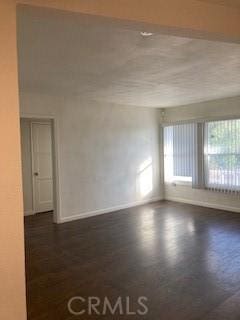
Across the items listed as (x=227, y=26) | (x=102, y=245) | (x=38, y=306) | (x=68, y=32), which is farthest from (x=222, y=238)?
(x=68, y=32)

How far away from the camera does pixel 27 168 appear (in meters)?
6.34

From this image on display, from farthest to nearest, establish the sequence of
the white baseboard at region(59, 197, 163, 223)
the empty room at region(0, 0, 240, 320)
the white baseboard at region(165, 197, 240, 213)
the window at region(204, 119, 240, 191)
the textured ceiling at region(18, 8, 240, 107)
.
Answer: the white baseboard at region(165, 197, 240, 213) → the window at region(204, 119, 240, 191) → the white baseboard at region(59, 197, 163, 223) → the textured ceiling at region(18, 8, 240, 107) → the empty room at region(0, 0, 240, 320)

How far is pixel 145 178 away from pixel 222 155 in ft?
6.54

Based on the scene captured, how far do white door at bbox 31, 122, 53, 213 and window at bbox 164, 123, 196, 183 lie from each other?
310cm

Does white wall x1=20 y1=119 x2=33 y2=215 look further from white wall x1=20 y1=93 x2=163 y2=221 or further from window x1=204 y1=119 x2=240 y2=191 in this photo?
window x1=204 y1=119 x2=240 y2=191

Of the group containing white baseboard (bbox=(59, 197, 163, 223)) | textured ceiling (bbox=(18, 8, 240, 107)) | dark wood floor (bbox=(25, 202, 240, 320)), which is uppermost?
textured ceiling (bbox=(18, 8, 240, 107))

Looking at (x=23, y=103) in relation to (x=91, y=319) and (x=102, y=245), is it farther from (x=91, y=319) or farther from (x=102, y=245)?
(x=91, y=319)

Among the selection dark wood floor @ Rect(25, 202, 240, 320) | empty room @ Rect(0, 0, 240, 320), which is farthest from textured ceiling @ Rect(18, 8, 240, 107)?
dark wood floor @ Rect(25, 202, 240, 320)

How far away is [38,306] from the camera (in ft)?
8.27

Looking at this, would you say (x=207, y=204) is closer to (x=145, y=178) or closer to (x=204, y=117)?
(x=145, y=178)

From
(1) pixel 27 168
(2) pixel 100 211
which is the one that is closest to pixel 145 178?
(2) pixel 100 211

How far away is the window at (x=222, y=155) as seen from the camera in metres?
5.77

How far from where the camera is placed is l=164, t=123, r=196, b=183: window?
657cm

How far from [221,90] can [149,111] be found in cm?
228
